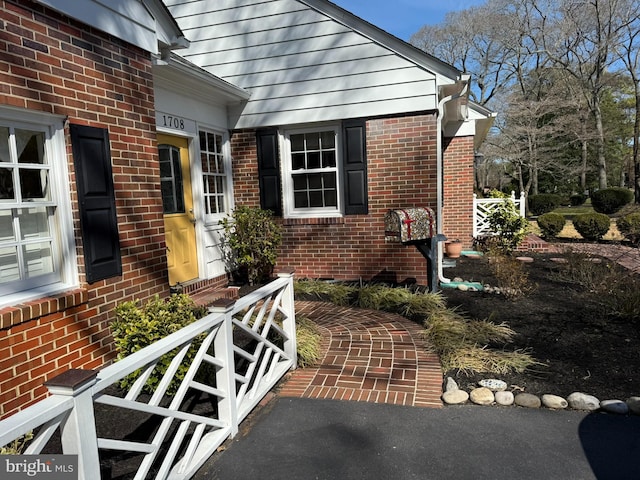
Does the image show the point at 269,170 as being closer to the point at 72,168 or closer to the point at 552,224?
the point at 72,168

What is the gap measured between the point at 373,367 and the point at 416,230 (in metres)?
2.39

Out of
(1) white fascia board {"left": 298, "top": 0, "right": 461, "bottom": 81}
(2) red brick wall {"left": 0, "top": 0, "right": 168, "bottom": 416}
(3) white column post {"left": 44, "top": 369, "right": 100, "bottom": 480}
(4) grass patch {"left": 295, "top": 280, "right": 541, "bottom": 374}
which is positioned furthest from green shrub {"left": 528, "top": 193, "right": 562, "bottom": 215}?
(3) white column post {"left": 44, "top": 369, "right": 100, "bottom": 480}

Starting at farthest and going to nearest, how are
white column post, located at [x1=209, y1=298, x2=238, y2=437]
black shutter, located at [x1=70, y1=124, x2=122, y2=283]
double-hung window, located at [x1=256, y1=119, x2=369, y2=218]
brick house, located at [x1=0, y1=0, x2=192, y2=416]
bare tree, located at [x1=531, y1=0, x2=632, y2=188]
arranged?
bare tree, located at [x1=531, y1=0, x2=632, y2=188] < double-hung window, located at [x1=256, y1=119, x2=369, y2=218] < black shutter, located at [x1=70, y1=124, x2=122, y2=283] < brick house, located at [x1=0, y1=0, x2=192, y2=416] < white column post, located at [x1=209, y1=298, x2=238, y2=437]

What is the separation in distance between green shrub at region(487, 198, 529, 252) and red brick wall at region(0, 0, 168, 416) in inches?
303

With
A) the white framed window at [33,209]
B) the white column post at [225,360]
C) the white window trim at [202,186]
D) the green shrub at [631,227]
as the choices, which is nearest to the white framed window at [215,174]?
the white window trim at [202,186]

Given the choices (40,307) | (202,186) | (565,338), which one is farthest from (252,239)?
(565,338)

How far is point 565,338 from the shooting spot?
4262 mm

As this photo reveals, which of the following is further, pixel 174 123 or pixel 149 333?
pixel 174 123

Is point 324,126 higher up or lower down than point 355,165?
higher up

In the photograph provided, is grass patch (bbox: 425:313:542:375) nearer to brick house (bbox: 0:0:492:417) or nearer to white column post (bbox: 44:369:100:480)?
brick house (bbox: 0:0:492:417)

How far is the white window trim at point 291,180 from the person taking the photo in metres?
6.73

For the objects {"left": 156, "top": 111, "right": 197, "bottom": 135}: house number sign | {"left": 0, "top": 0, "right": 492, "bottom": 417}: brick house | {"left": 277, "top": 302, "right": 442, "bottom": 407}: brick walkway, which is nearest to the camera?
{"left": 0, "top": 0, "right": 492, "bottom": 417}: brick house

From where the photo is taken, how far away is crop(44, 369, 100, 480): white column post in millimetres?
1447

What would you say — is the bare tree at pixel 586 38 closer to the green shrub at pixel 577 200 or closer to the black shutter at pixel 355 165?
the green shrub at pixel 577 200
